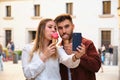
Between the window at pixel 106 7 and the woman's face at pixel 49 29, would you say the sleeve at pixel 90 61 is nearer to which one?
the woman's face at pixel 49 29

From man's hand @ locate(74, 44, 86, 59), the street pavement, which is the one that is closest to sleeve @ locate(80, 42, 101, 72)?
man's hand @ locate(74, 44, 86, 59)

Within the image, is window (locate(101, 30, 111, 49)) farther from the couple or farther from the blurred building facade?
the couple

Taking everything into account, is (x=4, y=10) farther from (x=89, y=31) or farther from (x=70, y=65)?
(x=70, y=65)

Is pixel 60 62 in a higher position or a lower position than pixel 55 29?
lower

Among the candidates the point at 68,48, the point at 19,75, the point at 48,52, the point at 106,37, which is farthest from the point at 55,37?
the point at 106,37

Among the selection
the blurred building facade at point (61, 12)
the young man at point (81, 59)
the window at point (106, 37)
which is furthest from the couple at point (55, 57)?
the window at point (106, 37)

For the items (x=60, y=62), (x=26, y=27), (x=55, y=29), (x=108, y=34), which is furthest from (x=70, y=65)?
(x=26, y=27)

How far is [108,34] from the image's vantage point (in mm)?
38500

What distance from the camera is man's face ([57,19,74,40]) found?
3900 mm

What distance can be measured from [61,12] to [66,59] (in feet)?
120

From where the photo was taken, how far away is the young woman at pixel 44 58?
3672 millimetres

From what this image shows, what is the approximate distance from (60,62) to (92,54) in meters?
0.35

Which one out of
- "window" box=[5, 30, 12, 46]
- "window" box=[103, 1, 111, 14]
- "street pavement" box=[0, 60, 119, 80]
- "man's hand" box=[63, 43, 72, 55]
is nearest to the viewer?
"man's hand" box=[63, 43, 72, 55]

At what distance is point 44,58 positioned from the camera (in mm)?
3705
